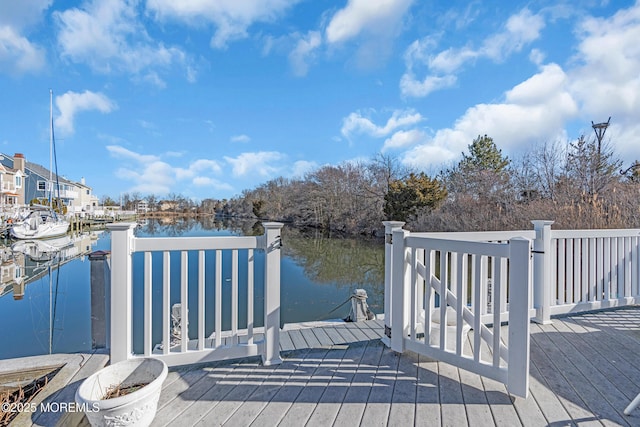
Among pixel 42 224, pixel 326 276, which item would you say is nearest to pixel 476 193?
pixel 326 276

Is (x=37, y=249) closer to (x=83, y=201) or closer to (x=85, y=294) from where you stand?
(x=85, y=294)

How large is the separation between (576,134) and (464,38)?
255 inches

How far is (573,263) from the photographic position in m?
3.06

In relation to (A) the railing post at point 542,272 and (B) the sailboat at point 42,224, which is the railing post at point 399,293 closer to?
(A) the railing post at point 542,272

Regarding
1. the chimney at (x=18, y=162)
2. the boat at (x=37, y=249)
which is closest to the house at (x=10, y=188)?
the chimney at (x=18, y=162)

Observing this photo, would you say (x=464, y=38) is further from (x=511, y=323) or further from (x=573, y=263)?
(x=511, y=323)

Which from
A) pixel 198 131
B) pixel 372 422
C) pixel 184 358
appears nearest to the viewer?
pixel 372 422

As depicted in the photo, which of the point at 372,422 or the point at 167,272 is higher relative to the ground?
the point at 167,272

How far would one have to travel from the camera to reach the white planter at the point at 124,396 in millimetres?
1315

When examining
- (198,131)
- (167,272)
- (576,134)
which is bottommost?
(167,272)

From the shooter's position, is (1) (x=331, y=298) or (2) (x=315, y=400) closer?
(2) (x=315, y=400)

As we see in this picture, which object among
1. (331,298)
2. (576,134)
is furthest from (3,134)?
(576,134)

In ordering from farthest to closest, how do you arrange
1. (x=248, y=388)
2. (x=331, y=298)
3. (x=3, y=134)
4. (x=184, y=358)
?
1. (x=3, y=134)
2. (x=331, y=298)
3. (x=184, y=358)
4. (x=248, y=388)

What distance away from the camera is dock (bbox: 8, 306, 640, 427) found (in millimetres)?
1545
